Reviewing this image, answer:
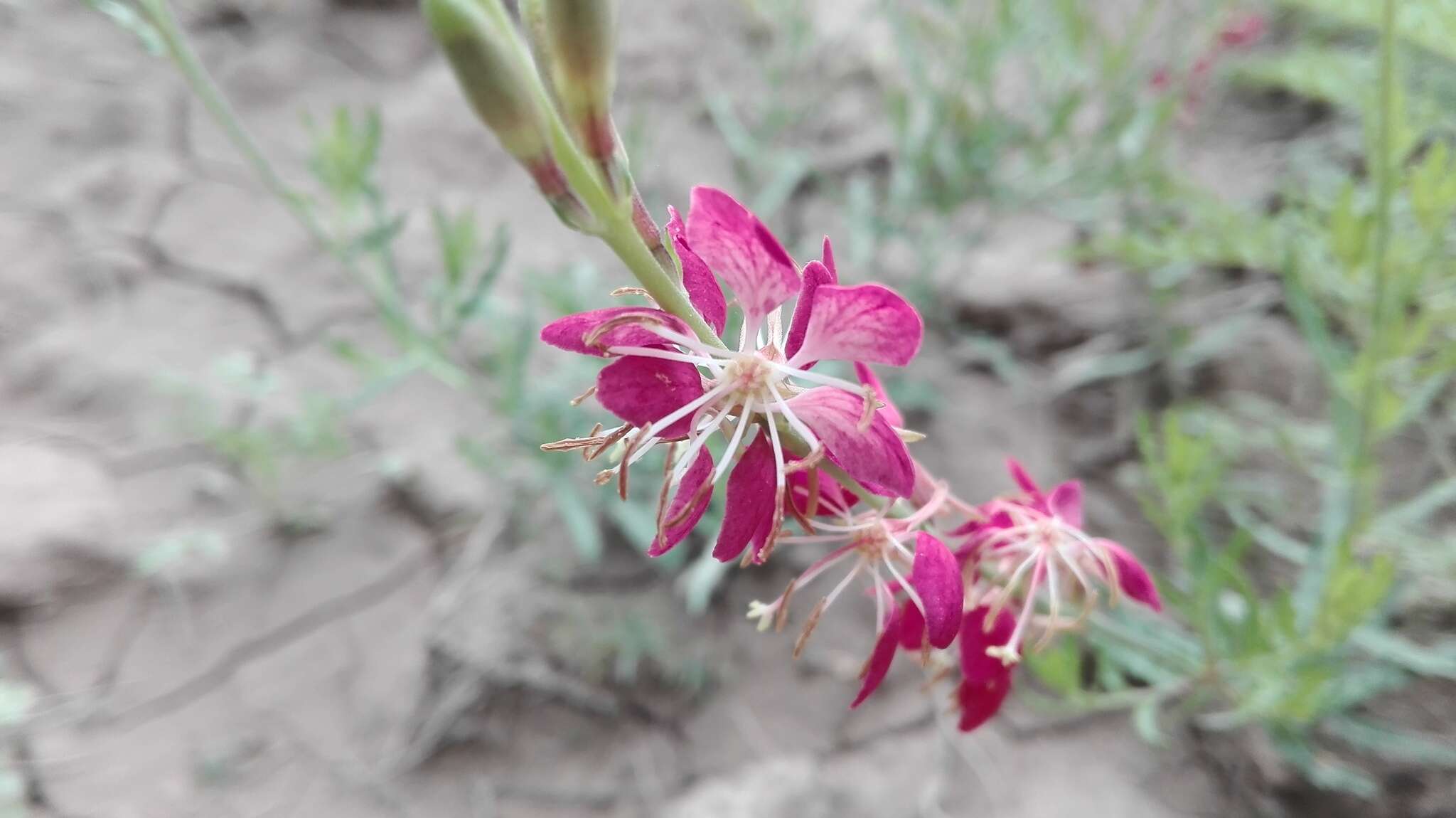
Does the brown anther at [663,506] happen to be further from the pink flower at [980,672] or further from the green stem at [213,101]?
the green stem at [213,101]

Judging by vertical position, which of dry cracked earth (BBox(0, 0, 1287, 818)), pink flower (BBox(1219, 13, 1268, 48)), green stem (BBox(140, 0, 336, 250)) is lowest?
dry cracked earth (BBox(0, 0, 1287, 818))

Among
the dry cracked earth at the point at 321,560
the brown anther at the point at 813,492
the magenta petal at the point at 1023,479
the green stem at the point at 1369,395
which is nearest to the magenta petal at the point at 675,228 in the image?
the brown anther at the point at 813,492

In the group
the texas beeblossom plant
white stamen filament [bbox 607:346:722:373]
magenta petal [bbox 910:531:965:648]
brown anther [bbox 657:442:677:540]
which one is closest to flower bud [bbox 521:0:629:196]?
the texas beeblossom plant

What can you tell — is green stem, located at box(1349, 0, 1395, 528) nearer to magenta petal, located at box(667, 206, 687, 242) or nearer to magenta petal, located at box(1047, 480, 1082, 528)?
magenta petal, located at box(1047, 480, 1082, 528)

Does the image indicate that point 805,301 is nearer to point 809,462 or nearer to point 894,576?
point 809,462

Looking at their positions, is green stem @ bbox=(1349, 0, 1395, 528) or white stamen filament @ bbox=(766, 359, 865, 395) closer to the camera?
white stamen filament @ bbox=(766, 359, 865, 395)

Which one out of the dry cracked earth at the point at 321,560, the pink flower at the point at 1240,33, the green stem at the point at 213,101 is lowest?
the dry cracked earth at the point at 321,560

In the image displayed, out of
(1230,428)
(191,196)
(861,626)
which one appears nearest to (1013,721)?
(861,626)
